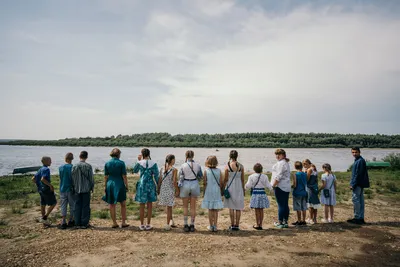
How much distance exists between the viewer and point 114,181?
8.47 meters

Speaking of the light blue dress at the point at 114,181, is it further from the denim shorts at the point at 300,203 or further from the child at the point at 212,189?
the denim shorts at the point at 300,203

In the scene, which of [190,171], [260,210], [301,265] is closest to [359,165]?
[260,210]

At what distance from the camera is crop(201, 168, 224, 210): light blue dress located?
828 centimetres

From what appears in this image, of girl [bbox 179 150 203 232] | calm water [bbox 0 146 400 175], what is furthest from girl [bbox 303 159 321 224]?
calm water [bbox 0 146 400 175]

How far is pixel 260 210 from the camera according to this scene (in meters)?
8.71

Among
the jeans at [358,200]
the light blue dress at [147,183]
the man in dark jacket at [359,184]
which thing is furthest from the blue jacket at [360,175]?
the light blue dress at [147,183]

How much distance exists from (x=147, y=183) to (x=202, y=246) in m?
2.63

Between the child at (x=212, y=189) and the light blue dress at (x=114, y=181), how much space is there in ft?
8.14

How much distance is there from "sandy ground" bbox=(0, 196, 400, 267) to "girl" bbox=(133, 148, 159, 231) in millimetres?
581

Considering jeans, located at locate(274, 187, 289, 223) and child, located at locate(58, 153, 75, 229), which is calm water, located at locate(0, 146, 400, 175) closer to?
child, located at locate(58, 153, 75, 229)

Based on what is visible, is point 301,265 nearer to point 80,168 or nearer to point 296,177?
point 296,177

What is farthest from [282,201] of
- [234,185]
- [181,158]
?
[181,158]

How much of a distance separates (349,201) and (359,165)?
5472 mm

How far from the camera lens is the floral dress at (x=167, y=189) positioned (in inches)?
336
